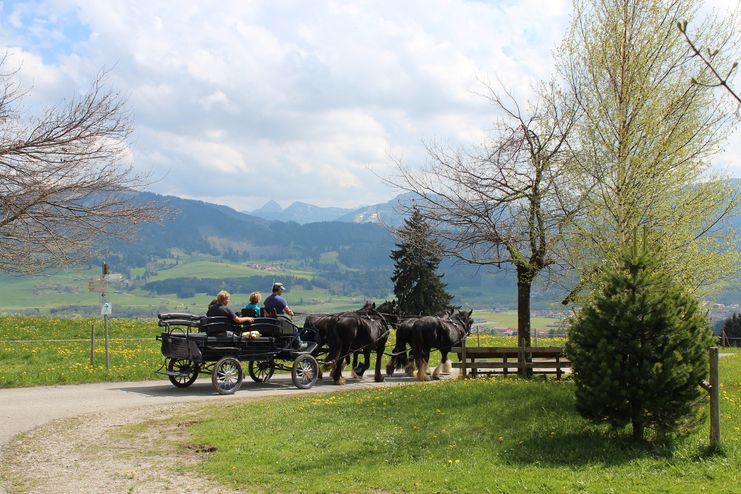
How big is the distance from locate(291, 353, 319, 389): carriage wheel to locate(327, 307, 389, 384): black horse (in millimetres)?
606

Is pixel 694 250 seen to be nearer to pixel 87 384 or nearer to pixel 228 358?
pixel 228 358

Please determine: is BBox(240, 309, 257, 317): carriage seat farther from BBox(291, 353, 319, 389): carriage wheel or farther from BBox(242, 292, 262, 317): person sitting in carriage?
BBox(291, 353, 319, 389): carriage wheel

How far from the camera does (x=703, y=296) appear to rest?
15719 mm

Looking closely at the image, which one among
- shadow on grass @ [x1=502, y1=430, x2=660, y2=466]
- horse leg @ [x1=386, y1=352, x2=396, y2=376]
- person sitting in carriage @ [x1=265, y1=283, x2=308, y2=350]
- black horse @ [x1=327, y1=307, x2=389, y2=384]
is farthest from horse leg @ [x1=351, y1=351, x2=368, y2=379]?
shadow on grass @ [x1=502, y1=430, x2=660, y2=466]

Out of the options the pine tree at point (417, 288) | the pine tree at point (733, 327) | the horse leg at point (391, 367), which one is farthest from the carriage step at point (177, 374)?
the pine tree at point (733, 327)

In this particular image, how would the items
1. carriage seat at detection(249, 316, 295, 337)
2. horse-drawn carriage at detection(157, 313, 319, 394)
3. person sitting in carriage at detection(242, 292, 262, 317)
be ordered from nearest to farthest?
horse-drawn carriage at detection(157, 313, 319, 394)
carriage seat at detection(249, 316, 295, 337)
person sitting in carriage at detection(242, 292, 262, 317)

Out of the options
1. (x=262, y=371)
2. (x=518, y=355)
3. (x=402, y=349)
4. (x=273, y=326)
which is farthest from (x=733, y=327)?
(x=273, y=326)

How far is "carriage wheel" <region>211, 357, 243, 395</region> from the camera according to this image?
16266 millimetres

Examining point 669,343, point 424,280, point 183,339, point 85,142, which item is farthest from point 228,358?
point 424,280

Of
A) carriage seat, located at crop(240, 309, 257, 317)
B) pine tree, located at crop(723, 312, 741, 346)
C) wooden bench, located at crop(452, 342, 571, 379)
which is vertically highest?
carriage seat, located at crop(240, 309, 257, 317)

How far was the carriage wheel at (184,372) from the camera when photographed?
668 inches

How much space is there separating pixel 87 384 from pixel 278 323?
4933 mm

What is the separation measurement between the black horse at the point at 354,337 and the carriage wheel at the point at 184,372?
11.1 ft

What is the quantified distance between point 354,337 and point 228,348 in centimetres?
361
